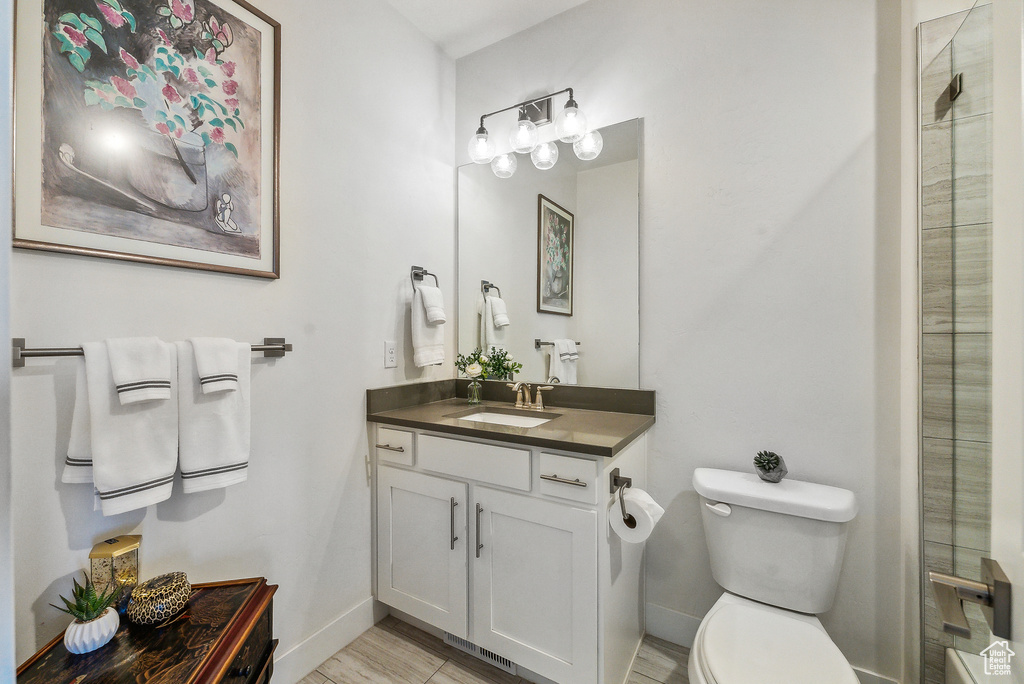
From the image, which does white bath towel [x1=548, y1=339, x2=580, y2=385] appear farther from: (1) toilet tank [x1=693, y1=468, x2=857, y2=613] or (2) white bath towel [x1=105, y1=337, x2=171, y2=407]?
(2) white bath towel [x1=105, y1=337, x2=171, y2=407]

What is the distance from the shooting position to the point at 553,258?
2.03 meters

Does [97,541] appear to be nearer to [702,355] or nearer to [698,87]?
[702,355]

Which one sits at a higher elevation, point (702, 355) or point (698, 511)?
point (702, 355)

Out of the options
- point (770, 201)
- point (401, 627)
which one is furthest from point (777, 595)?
point (401, 627)

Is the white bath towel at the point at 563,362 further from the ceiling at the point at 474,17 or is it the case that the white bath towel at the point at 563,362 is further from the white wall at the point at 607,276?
the ceiling at the point at 474,17

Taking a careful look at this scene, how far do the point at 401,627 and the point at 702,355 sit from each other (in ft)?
5.48

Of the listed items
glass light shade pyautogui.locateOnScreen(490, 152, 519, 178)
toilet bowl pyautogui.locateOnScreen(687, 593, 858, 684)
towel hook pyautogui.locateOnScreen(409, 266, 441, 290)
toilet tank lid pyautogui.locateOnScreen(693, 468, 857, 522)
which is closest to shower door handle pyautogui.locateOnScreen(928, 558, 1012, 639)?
toilet bowl pyautogui.locateOnScreen(687, 593, 858, 684)

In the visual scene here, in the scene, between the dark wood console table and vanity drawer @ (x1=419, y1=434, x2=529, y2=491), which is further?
vanity drawer @ (x1=419, y1=434, x2=529, y2=491)

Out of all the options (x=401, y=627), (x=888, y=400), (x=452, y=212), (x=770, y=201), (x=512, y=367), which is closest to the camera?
(x=888, y=400)

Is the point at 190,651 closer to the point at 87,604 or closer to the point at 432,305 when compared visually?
the point at 87,604

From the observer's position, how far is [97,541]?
1.08m

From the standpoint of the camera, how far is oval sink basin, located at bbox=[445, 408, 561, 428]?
72.2 inches

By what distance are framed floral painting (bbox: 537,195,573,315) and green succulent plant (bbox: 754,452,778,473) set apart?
0.93 metres

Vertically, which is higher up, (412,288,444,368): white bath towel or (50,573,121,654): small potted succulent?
(412,288,444,368): white bath towel
